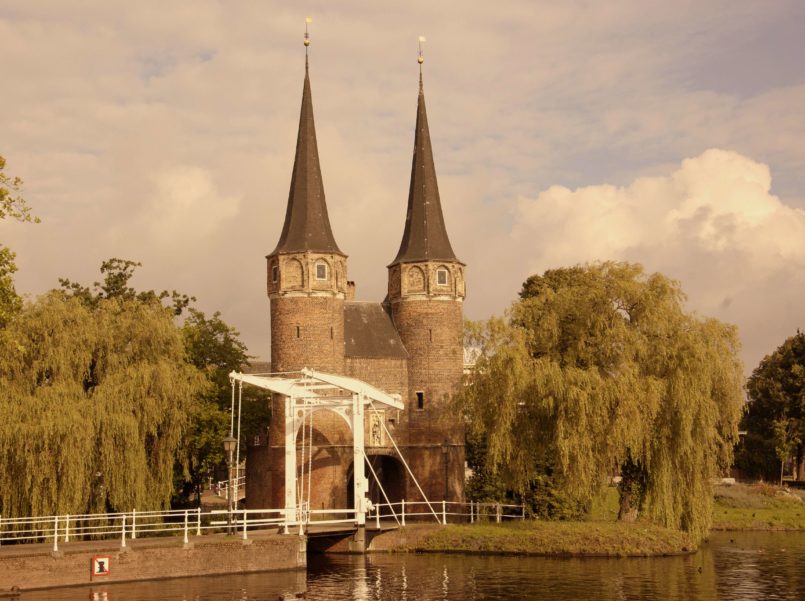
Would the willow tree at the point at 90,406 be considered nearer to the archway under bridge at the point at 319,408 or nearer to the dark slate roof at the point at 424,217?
the archway under bridge at the point at 319,408

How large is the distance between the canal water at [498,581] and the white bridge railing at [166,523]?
4.94 feet

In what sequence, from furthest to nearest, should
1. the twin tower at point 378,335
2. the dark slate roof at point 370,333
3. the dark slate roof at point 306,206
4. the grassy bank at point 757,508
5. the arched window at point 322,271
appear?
the grassy bank at point 757,508
the dark slate roof at point 370,333
the dark slate roof at point 306,206
the arched window at point 322,271
the twin tower at point 378,335

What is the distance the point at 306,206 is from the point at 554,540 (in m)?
16.8

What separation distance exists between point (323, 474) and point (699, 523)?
45.8ft

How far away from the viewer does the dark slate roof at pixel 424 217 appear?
42.8 metres

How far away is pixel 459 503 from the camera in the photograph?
3888 cm

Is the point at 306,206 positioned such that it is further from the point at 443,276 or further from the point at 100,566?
the point at 100,566

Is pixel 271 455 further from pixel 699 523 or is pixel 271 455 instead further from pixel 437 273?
pixel 699 523

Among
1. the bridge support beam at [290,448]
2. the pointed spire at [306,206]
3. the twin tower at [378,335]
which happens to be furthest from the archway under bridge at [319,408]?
the pointed spire at [306,206]

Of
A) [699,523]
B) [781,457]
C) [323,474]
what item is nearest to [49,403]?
[323,474]

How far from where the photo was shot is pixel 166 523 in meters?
29.2

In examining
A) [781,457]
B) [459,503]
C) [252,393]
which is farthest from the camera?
[781,457]

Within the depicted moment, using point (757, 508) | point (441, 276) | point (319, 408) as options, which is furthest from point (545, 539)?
point (757, 508)

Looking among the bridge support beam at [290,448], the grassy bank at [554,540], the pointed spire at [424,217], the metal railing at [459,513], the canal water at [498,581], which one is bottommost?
the canal water at [498,581]
